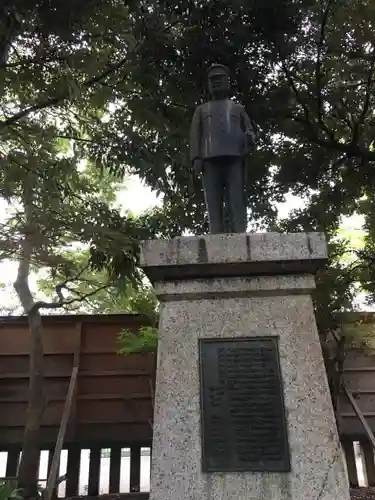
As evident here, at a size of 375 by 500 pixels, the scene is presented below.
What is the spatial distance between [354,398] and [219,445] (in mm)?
4319

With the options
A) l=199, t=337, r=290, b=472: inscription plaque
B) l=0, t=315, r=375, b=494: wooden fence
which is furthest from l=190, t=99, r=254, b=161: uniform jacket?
l=0, t=315, r=375, b=494: wooden fence

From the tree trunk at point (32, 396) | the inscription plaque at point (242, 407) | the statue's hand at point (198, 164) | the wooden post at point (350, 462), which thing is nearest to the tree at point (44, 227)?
the tree trunk at point (32, 396)

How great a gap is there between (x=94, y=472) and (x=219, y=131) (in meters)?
4.58

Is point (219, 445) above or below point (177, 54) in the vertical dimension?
below

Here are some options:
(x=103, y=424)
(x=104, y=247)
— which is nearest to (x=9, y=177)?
(x=104, y=247)

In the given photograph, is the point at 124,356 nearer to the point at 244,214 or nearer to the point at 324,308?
the point at 324,308

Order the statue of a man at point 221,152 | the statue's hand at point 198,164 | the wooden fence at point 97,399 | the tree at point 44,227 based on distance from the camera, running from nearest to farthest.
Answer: the statue of a man at point 221,152 → the statue's hand at point 198,164 → the tree at point 44,227 → the wooden fence at point 97,399

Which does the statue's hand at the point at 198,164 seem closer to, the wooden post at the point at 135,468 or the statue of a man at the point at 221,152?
the statue of a man at the point at 221,152

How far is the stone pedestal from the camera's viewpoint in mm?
2451

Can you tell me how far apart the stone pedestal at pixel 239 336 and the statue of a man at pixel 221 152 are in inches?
19.1

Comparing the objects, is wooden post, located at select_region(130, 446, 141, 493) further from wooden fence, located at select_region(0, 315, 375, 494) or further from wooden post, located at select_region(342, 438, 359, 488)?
wooden post, located at select_region(342, 438, 359, 488)

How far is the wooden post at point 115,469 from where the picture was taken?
5.90m

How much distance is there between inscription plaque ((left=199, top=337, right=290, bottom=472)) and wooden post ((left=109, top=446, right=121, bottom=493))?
154 inches

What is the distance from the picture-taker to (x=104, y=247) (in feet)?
16.8
